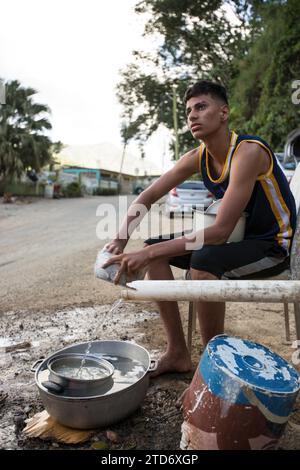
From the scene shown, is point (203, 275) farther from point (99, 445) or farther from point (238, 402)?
point (99, 445)

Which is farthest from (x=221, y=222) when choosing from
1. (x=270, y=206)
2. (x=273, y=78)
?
(x=273, y=78)

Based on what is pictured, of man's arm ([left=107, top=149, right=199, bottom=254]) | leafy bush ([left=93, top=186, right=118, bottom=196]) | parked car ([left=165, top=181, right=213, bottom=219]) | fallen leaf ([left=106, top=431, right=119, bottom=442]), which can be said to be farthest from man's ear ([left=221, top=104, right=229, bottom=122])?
leafy bush ([left=93, top=186, right=118, bottom=196])

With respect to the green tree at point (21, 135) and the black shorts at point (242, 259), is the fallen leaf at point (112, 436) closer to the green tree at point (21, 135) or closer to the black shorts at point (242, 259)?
the black shorts at point (242, 259)

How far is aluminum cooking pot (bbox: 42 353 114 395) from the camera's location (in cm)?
174

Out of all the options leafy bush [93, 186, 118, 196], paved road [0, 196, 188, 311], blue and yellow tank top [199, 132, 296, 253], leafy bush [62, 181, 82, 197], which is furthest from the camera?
leafy bush [93, 186, 118, 196]

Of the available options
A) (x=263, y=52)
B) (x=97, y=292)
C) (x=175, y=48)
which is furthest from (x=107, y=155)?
(x=97, y=292)

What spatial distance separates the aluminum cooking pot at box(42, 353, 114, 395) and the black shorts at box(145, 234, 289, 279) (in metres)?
0.68

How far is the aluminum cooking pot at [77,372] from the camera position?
1736mm

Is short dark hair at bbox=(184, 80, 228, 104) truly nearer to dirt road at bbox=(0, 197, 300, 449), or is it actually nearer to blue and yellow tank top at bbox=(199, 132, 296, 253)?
blue and yellow tank top at bbox=(199, 132, 296, 253)

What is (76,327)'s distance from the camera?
3.21 metres

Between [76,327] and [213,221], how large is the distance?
164 cm

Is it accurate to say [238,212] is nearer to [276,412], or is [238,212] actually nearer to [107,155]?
[276,412]

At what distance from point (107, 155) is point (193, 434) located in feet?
390

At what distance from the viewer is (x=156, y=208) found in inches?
623
